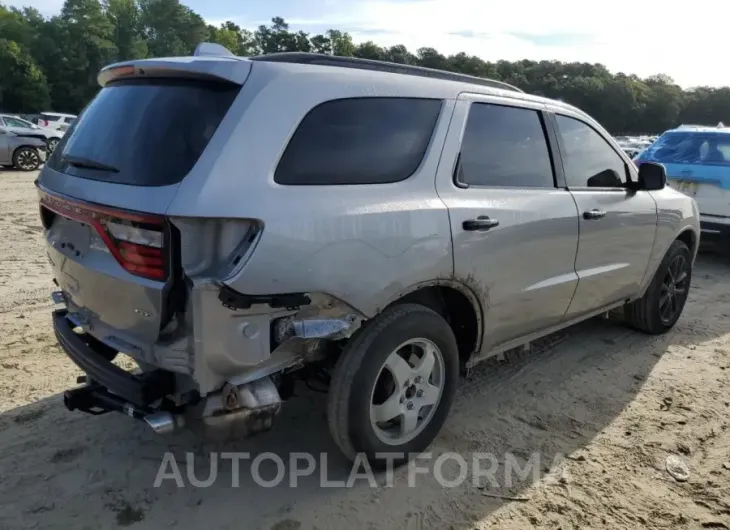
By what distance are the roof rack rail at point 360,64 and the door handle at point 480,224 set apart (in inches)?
31.3

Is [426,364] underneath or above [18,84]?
underneath

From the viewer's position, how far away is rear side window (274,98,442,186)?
8.69 ft

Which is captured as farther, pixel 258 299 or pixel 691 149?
pixel 691 149

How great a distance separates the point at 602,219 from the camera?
4.14 meters

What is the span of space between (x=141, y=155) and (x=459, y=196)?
5.03 feet

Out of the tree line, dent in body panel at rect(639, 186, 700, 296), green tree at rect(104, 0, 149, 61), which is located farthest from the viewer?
green tree at rect(104, 0, 149, 61)

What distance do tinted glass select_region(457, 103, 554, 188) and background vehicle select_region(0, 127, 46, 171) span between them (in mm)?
16097

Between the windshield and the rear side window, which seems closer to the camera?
the rear side window

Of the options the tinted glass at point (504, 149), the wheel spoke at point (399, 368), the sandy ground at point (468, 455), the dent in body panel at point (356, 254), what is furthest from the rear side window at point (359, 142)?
the sandy ground at point (468, 455)

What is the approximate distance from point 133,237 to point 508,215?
1.95 metres

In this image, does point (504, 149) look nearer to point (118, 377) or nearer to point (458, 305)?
point (458, 305)

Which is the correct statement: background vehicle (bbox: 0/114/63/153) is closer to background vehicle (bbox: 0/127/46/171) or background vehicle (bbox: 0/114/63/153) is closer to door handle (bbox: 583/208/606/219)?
background vehicle (bbox: 0/127/46/171)

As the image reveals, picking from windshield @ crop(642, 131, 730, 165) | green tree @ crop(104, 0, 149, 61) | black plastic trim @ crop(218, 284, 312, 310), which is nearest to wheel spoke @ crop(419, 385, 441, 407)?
black plastic trim @ crop(218, 284, 312, 310)

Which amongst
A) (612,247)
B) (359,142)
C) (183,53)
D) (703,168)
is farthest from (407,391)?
(183,53)
